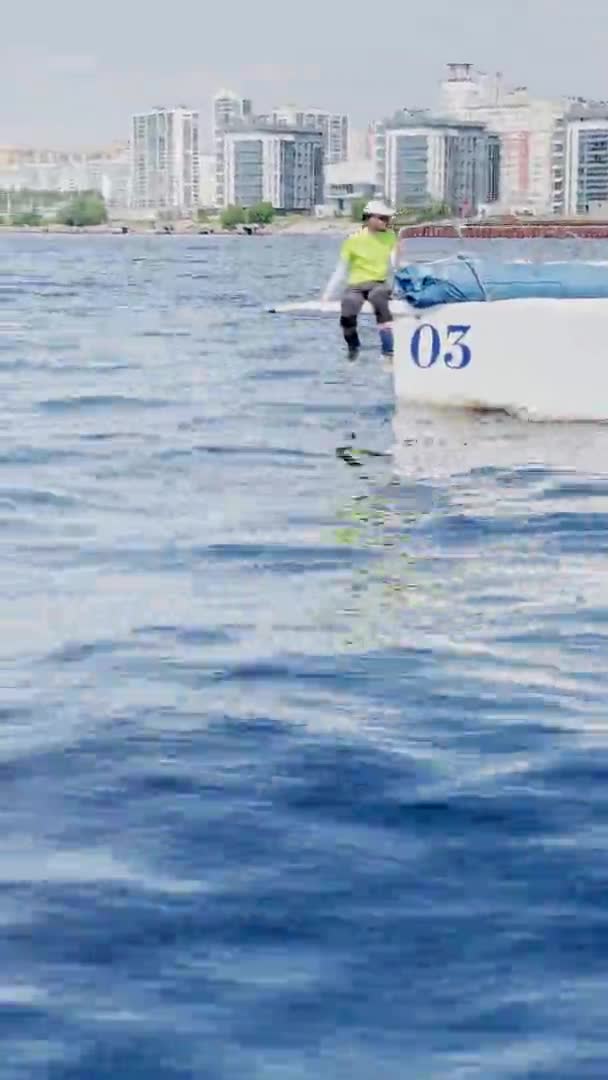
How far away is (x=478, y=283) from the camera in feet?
49.7

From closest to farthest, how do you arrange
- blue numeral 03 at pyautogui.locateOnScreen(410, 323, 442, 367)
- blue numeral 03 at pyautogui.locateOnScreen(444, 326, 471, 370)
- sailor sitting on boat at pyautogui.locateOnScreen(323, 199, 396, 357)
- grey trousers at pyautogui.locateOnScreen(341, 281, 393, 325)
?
1. blue numeral 03 at pyautogui.locateOnScreen(444, 326, 471, 370)
2. blue numeral 03 at pyautogui.locateOnScreen(410, 323, 442, 367)
3. grey trousers at pyautogui.locateOnScreen(341, 281, 393, 325)
4. sailor sitting on boat at pyautogui.locateOnScreen(323, 199, 396, 357)

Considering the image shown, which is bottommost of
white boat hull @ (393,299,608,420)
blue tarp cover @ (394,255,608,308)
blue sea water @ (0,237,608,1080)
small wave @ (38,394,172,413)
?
blue sea water @ (0,237,608,1080)

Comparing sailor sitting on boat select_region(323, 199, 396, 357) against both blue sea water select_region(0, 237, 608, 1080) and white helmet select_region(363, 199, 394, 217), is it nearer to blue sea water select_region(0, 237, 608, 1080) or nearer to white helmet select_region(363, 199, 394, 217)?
Result: white helmet select_region(363, 199, 394, 217)

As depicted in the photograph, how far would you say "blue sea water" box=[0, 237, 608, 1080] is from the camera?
4.47 meters

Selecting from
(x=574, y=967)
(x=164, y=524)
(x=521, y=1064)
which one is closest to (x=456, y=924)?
(x=574, y=967)

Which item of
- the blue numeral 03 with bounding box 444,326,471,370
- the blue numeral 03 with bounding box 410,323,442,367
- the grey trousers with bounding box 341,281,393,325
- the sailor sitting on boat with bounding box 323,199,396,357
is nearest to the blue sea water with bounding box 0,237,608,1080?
the blue numeral 03 with bounding box 444,326,471,370

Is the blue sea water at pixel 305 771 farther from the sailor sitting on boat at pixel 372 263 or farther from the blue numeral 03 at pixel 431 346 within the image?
the sailor sitting on boat at pixel 372 263

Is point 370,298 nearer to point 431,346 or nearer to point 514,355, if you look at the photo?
point 431,346

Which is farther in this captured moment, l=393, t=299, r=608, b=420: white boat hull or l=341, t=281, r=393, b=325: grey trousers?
l=341, t=281, r=393, b=325: grey trousers

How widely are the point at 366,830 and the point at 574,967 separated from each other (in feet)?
3.37

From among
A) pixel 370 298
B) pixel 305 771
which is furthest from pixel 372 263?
pixel 305 771

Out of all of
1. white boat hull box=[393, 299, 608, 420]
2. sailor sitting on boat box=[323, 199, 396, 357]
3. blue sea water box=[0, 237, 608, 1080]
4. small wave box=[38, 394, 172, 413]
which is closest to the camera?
blue sea water box=[0, 237, 608, 1080]

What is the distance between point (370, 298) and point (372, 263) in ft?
1.07

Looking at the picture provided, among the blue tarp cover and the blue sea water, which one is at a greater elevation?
the blue tarp cover
